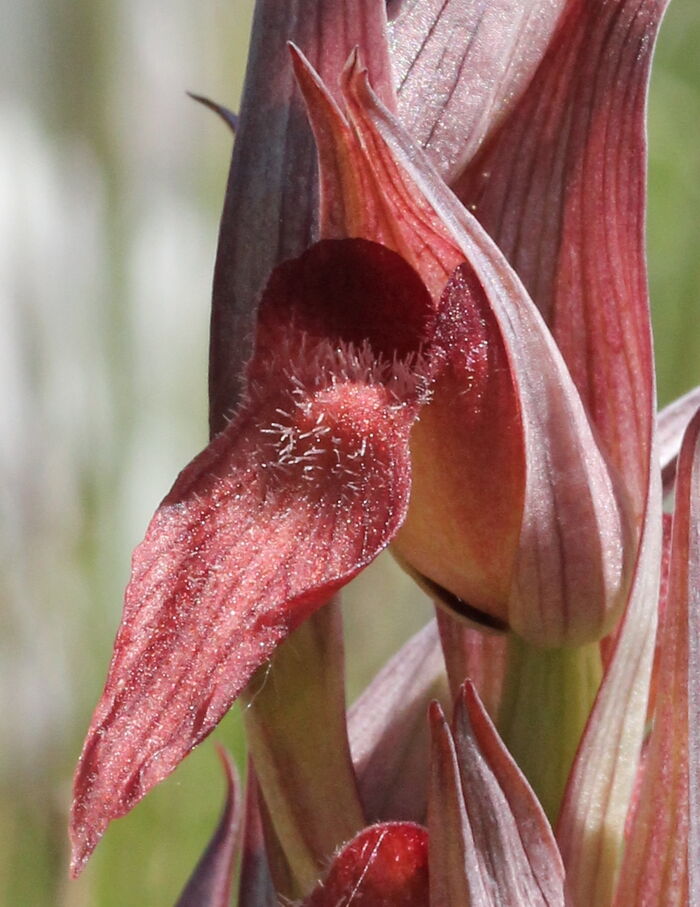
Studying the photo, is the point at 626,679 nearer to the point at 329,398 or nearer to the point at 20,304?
the point at 329,398

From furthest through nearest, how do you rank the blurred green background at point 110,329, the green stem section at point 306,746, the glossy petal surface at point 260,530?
the blurred green background at point 110,329, the green stem section at point 306,746, the glossy petal surface at point 260,530

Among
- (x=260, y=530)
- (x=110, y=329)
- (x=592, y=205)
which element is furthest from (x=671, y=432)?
(x=110, y=329)

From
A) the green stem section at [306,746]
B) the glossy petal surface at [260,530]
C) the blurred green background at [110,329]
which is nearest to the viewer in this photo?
the glossy petal surface at [260,530]

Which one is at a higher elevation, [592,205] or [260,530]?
[592,205]

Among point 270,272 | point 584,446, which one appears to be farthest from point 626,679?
point 270,272

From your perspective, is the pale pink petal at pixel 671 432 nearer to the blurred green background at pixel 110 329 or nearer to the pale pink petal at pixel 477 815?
the pale pink petal at pixel 477 815

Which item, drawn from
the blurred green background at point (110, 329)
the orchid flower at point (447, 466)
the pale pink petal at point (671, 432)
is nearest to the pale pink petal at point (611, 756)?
the orchid flower at point (447, 466)

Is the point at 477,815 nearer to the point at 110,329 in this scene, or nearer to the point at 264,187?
the point at 264,187

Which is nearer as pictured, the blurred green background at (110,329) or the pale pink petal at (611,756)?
the pale pink petal at (611,756)

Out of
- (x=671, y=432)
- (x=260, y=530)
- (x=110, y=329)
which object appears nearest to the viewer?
(x=260, y=530)
